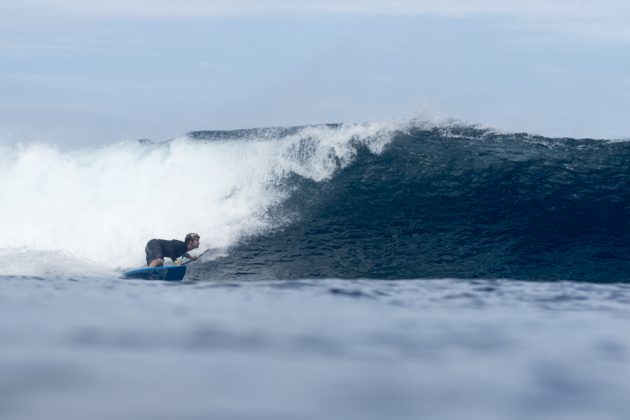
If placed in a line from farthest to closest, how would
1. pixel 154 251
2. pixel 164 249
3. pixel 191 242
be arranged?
pixel 191 242 → pixel 164 249 → pixel 154 251

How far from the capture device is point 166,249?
10969 millimetres

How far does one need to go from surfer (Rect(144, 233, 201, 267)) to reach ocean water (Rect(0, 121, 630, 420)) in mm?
378

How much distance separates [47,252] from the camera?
12977 millimetres

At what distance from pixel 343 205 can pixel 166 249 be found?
10.4ft

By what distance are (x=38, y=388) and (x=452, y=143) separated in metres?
12.6

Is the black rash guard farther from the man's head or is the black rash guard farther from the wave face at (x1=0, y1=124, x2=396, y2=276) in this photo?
the wave face at (x1=0, y1=124, x2=396, y2=276)

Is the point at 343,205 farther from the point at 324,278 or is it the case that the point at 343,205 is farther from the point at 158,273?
the point at 158,273

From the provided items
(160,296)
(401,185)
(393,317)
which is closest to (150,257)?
(401,185)

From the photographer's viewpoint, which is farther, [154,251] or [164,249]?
[164,249]

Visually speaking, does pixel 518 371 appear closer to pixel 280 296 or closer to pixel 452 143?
pixel 280 296

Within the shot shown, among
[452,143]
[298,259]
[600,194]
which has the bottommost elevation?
[298,259]

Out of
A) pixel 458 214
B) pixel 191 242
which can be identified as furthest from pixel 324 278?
pixel 458 214

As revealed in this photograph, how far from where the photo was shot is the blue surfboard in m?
9.77

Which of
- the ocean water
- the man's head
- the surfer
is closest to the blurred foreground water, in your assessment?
the ocean water
